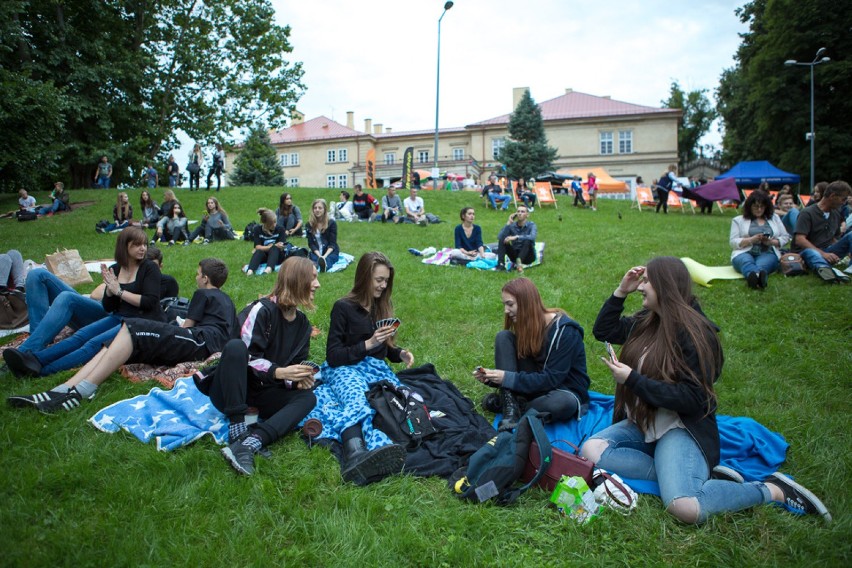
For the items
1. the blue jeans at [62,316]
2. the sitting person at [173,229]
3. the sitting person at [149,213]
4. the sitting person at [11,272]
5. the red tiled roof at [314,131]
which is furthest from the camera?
the red tiled roof at [314,131]

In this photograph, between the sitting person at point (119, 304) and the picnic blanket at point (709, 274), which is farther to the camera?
the picnic blanket at point (709, 274)

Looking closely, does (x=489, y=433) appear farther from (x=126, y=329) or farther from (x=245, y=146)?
(x=245, y=146)

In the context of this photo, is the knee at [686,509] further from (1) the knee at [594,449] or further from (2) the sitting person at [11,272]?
(2) the sitting person at [11,272]

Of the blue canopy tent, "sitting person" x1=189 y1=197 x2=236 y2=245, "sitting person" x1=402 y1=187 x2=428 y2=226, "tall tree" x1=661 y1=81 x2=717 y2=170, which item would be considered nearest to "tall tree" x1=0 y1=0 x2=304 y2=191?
"sitting person" x1=189 y1=197 x2=236 y2=245

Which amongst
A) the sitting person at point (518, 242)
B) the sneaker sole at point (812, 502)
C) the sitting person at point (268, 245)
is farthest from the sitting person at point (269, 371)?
the sitting person at point (518, 242)

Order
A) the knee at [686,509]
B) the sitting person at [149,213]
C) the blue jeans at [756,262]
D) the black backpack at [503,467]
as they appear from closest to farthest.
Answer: the knee at [686,509] → the black backpack at [503,467] → the blue jeans at [756,262] → the sitting person at [149,213]

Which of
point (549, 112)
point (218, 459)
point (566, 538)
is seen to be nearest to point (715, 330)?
point (566, 538)

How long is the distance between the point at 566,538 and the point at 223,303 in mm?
3809

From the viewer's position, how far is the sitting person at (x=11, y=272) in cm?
621

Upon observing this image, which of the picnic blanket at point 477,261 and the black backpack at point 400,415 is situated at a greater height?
the picnic blanket at point 477,261

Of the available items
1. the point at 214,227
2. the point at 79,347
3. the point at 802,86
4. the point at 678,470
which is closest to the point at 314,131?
the point at 802,86

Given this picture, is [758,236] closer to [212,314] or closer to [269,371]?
[269,371]

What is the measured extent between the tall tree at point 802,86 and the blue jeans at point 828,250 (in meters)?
27.4

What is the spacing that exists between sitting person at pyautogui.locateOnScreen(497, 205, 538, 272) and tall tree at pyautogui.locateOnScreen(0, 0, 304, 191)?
1634 cm
